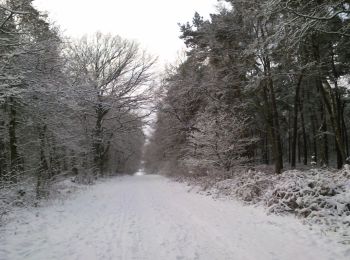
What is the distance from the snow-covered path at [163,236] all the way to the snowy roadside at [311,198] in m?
0.37

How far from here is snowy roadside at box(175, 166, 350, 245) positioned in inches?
286

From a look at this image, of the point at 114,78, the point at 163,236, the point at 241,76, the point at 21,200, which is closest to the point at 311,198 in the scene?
the point at 163,236

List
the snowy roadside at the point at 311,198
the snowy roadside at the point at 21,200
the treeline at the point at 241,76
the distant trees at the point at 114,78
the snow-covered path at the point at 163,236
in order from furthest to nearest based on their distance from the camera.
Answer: the distant trees at the point at 114,78 < the treeline at the point at 241,76 < the snowy roadside at the point at 21,200 < the snowy roadside at the point at 311,198 < the snow-covered path at the point at 163,236

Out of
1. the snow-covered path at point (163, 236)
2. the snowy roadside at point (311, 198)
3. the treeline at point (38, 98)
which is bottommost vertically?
the snow-covered path at point (163, 236)

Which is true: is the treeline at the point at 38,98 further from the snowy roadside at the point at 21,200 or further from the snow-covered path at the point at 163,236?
the snow-covered path at the point at 163,236

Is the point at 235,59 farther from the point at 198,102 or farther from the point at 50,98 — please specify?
the point at 50,98

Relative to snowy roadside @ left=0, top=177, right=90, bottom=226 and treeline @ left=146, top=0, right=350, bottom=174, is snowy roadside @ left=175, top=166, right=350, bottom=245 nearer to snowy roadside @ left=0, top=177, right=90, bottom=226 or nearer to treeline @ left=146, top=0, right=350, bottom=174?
treeline @ left=146, top=0, right=350, bottom=174

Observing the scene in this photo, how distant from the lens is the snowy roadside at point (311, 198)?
7266mm

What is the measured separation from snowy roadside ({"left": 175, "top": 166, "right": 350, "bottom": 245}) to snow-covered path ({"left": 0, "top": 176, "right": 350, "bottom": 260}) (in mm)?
369

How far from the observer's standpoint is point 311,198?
8.45 m

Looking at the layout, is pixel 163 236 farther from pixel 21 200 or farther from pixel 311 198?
pixel 21 200

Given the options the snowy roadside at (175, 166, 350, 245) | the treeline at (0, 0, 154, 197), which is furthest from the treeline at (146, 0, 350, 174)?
the treeline at (0, 0, 154, 197)

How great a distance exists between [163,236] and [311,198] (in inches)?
157

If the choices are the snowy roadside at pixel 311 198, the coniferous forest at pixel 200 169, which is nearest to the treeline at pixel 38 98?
the coniferous forest at pixel 200 169
